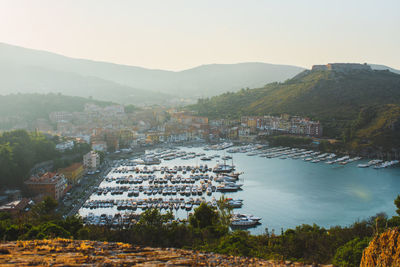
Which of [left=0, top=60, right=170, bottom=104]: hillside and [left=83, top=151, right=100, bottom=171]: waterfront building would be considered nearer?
[left=83, top=151, right=100, bottom=171]: waterfront building

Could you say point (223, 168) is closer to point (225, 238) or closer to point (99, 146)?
point (99, 146)

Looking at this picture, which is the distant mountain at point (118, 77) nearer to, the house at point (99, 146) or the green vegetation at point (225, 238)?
the house at point (99, 146)

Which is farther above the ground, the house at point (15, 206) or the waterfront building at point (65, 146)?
the waterfront building at point (65, 146)

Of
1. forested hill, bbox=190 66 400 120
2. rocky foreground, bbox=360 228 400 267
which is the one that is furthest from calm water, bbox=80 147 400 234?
forested hill, bbox=190 66 400 120

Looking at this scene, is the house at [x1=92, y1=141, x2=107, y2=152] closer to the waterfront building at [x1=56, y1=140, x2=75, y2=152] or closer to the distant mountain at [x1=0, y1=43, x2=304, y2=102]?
the waterfront building at [x1=56, y1=140, x2=75, y2=152]

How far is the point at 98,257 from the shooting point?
2.70 m

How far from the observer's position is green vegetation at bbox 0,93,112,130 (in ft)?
88.6

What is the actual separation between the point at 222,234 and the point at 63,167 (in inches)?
374

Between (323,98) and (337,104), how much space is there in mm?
1556

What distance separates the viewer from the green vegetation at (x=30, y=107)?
27.0 m

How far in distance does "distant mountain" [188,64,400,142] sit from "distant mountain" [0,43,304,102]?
25.3 meters

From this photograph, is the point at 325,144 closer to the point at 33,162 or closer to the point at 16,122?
the point at 33,162

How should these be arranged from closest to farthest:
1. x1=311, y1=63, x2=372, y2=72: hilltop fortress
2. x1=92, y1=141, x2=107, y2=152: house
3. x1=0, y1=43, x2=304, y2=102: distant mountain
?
x1=92, y1=141, x2=107, y2=152: house
x1=311, y1=63, x2=372, y2=72: hilltop fortress
x1=0, y1=43, x2=304, y2=102: distant mountain

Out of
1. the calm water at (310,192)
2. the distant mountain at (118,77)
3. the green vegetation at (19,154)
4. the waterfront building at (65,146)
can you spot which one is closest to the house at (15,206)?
the calm water at (310,192)
